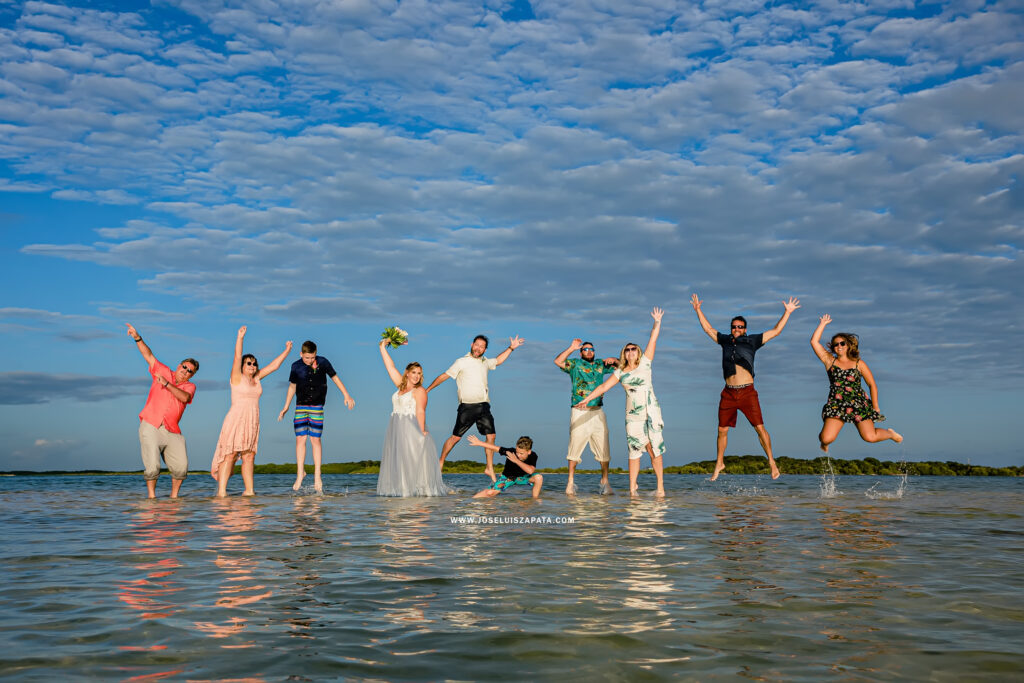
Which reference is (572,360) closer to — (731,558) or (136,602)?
(731,558)

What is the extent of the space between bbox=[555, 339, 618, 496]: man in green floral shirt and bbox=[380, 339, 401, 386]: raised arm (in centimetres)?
332

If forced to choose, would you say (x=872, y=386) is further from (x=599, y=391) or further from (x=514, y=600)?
(x=514, y=600)

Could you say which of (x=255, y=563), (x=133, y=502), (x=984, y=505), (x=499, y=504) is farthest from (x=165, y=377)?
(x=984, y=505)

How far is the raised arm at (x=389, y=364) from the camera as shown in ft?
48.5

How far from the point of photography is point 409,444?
15125 mm

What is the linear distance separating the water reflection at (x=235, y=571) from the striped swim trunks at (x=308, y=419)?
4.92m

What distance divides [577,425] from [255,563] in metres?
9.15

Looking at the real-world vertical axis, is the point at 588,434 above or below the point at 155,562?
above

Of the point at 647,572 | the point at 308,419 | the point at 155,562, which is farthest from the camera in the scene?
the point at 308,419

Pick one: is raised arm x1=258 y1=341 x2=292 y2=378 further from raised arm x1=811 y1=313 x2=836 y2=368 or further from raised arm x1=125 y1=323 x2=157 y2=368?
raised arm x1=811 y1=313 x2=836 y2=368

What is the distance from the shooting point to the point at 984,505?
1322cm

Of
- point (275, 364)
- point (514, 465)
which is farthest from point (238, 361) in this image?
point (514, 465)

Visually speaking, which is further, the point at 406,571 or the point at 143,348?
the point at 143,348

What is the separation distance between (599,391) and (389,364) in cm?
429
